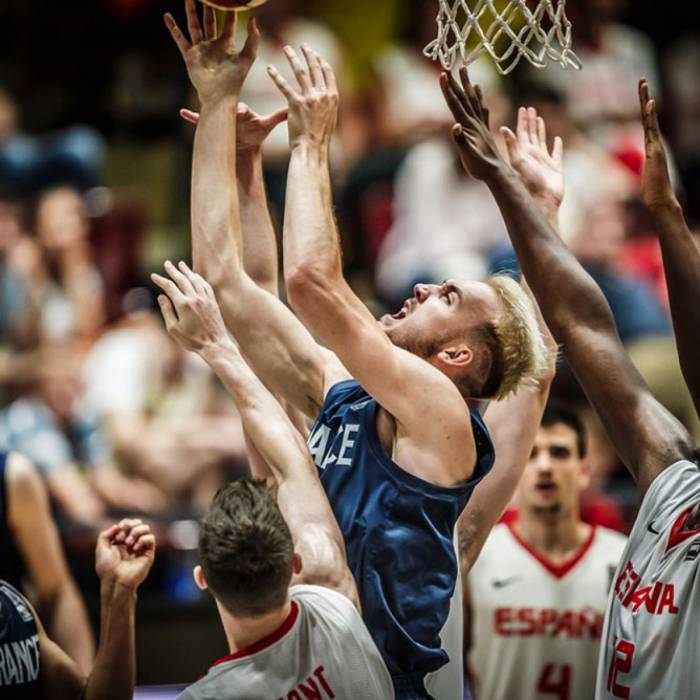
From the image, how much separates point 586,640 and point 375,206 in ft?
13.6

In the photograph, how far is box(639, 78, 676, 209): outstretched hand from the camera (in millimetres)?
4270

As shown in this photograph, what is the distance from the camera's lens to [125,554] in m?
4.46

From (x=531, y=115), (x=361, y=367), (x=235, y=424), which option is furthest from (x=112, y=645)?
(x=235, y=424)

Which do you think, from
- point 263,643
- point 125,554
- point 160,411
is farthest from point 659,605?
point 160,411

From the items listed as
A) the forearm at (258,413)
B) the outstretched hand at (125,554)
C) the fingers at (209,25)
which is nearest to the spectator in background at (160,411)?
the outstretched hand at (125,554)

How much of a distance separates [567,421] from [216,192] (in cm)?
233

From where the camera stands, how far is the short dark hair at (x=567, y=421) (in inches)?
249

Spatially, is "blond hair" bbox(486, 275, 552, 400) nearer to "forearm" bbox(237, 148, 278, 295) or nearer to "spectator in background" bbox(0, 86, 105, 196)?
"forearm" bbox(237, 148, 278, 295)

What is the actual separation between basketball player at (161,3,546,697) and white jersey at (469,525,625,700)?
1947 millimetres

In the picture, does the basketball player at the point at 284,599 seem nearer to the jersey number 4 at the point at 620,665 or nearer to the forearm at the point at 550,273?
the jersey number 4 at the point at 620,665

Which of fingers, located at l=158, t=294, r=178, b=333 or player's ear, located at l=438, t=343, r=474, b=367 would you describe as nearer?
fingers, located at l=158, t=294, r=178, b=333

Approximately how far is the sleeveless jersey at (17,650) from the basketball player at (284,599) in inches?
28.9

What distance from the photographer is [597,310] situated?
4250 millimetres

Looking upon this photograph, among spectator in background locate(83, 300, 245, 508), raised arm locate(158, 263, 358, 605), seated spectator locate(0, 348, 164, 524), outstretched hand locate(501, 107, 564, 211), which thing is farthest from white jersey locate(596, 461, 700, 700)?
spectator in background locate(83, 300, 245, 508)
